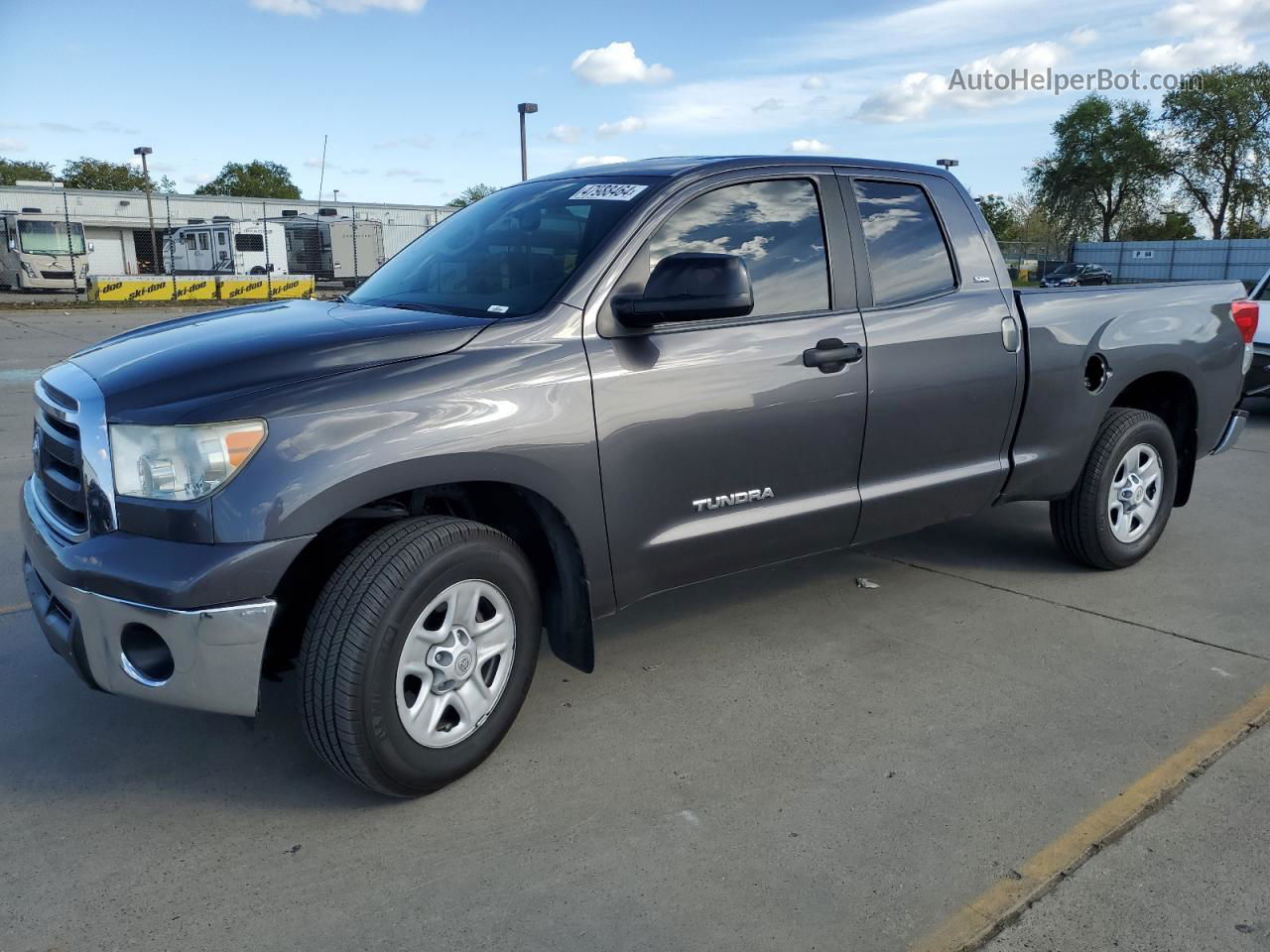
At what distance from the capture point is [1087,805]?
2992 millimetres

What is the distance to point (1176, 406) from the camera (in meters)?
5.37

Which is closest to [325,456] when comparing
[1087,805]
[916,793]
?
[916,793]

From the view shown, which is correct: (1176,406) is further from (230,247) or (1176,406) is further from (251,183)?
(251,183)

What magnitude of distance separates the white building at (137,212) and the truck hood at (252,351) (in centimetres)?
4084

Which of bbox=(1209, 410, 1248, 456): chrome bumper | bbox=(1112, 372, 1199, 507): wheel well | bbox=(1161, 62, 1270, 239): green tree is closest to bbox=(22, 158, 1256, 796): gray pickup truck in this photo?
bbox=(1112, 372, 1199, 507): wheel well

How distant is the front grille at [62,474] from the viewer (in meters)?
2.89

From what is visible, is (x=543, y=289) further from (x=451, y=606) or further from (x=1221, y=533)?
(x=1221, y=533)

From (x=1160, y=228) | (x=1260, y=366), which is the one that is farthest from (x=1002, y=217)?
(x=1260, y=366)

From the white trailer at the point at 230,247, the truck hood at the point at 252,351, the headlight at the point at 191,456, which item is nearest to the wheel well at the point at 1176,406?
the truck hood at the point at 252,351

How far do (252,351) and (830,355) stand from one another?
1982 millimetres

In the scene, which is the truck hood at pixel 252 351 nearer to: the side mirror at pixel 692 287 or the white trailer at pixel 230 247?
the side mirror at pixel 692 287

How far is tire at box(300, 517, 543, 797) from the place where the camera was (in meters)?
2.78

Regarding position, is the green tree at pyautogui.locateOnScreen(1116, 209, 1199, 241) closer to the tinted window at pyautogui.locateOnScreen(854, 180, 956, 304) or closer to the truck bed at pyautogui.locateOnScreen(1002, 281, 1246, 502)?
the truck bed at pyautogui.locateOnScreen(1002, 281, 1246, 502)

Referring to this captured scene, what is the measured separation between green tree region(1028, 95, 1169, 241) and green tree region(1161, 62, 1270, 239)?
143 cm
